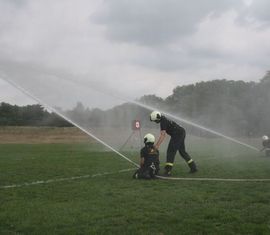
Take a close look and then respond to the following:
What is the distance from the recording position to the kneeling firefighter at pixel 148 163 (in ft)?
49.5

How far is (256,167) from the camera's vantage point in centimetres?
1831

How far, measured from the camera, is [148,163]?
50.2 ft

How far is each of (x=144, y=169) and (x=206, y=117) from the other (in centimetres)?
3190

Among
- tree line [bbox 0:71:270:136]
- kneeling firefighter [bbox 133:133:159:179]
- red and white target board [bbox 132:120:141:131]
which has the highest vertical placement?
tree line [bbox 0:71:270:136]

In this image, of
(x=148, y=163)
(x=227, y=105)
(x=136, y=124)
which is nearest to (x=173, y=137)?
(x=148, y=163)

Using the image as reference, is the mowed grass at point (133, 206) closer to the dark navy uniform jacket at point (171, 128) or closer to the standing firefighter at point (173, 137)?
the standing firefighter at point (173, 137)

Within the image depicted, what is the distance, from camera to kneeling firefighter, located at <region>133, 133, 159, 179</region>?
49.5ft

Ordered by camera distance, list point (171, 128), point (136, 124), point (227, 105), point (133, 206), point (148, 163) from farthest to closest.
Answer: point (227, 105), point (136, 124), point (171, 128), point (148, 163), point (133, 206)

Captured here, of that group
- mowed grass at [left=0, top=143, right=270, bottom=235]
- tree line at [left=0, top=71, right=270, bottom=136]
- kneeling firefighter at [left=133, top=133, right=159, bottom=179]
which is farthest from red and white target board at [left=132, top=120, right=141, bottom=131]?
mowed grass at [left=0, top=143, right=270, bottom=235]

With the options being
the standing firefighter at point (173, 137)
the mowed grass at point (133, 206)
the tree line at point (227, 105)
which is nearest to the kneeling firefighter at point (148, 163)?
the mowed grass at point (133, 206)

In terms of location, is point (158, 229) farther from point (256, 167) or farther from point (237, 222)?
point (256, 167)

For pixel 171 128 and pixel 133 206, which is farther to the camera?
pixel 171 128

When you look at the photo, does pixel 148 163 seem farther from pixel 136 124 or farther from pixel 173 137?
pixel 136 124

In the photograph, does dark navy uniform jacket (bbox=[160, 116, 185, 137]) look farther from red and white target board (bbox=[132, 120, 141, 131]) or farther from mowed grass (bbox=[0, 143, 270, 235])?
red and white target board (bbox=[132, 120, 141, 131])
